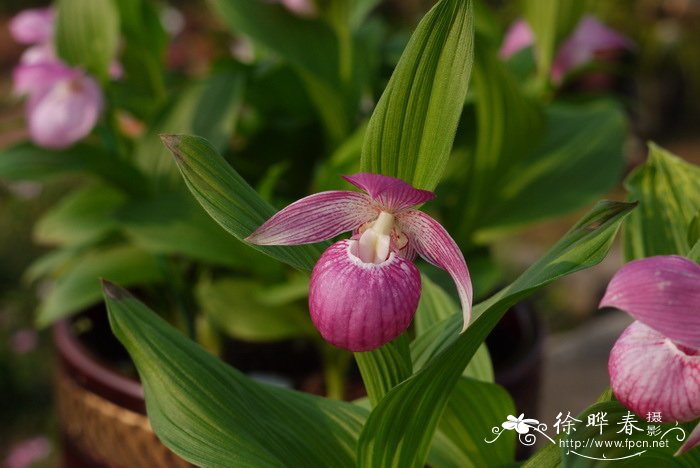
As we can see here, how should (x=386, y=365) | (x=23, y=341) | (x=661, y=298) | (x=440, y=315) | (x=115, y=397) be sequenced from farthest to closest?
(x=23, y=341)
(x=115, y=397)
(x=440, y=315)
(x=386, y=365)
(x=661, y=298)

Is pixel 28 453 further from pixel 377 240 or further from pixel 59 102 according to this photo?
pixel 377 240

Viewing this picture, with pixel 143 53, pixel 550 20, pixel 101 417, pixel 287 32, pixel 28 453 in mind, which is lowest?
pixel 28 453

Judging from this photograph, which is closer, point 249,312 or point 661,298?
point 661,298

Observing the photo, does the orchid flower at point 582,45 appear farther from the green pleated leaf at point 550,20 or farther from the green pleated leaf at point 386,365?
the green pleated leaf at point 386,365

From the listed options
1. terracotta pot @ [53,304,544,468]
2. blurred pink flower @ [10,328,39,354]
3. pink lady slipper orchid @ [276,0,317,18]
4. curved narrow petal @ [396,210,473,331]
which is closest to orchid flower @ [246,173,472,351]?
curved narrow petal @ [396,210,473,331]

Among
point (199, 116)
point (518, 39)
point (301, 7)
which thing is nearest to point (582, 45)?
point (518, 39)

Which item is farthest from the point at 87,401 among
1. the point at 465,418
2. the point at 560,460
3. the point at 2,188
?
the point at 2,188

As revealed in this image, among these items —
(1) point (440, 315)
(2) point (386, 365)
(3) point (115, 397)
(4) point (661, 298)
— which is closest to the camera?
(4) point (661, 298)
